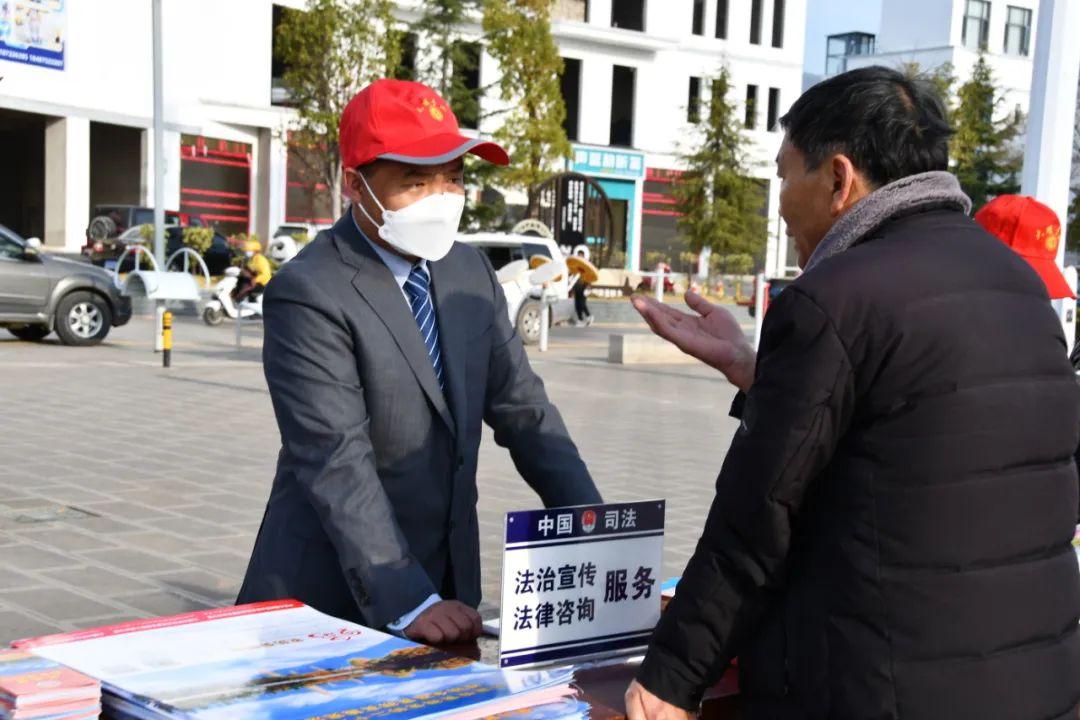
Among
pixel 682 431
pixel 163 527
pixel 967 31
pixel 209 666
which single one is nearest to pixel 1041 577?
pixel 209 666

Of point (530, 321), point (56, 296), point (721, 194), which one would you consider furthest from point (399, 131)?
point (721, 194)

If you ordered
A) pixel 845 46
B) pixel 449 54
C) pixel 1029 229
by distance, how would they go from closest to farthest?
1. pixel 1029 229
2. pixel 449 54
3. pixel 845 46

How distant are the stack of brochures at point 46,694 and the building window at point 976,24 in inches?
2404

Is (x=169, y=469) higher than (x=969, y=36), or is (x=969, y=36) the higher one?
(x=969, y=36)

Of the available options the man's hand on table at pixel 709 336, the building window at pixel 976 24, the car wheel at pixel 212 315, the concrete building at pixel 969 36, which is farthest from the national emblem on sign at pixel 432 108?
the building window at pixel 976 24

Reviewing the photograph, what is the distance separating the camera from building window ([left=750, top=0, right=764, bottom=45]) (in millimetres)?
53500

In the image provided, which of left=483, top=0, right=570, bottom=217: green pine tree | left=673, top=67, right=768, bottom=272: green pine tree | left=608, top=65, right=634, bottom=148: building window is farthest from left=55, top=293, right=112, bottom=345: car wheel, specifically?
left=608, top=65, right=634, bottom=148: building window

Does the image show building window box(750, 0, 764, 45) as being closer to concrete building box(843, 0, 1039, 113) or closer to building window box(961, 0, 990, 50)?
concrete building box(843, 0, 1039, 113)

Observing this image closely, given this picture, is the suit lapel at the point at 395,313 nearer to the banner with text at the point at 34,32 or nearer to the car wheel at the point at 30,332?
the car wheel at the point at 30,332

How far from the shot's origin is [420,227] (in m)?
2.80

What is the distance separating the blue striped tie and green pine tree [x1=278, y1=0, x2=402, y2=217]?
101ft

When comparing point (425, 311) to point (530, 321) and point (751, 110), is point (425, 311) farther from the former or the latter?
point (751, 110)

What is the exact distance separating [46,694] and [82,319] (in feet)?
56.0

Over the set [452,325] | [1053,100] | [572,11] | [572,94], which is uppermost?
[572,11]
